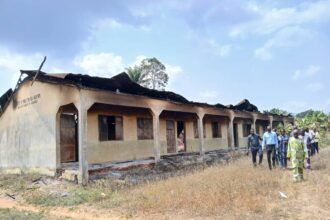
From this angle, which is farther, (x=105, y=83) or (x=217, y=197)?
(x=105, y=83)

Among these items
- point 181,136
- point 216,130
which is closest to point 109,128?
point 181,136

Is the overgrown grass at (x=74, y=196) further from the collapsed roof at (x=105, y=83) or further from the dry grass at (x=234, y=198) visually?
the collapsed roof at (x=105, y=83)

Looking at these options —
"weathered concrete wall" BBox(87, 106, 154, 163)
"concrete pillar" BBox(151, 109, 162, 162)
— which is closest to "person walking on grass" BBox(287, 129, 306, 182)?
"concrete pillar" BBox(151, 109, 162, 162)

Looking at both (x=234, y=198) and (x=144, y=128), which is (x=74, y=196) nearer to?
(x=234, y=198)

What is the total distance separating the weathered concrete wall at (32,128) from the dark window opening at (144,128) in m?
4.64

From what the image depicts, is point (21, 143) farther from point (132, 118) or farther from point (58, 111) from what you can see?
point (132, 118)

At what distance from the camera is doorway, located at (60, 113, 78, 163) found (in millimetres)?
14773

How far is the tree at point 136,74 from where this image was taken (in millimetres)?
38094

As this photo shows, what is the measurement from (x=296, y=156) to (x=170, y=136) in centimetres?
957

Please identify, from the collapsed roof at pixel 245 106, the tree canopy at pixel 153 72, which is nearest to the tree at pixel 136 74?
the tree canopy at pixel 153 72

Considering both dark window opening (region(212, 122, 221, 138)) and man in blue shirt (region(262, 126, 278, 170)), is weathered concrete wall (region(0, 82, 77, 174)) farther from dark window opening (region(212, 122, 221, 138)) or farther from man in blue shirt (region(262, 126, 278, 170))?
dark window opening (region(212, 122, 221, 138))

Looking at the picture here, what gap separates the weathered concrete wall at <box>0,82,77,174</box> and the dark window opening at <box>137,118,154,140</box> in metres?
4.64

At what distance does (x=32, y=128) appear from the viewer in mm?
15164

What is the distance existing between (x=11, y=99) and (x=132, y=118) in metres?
5.91
